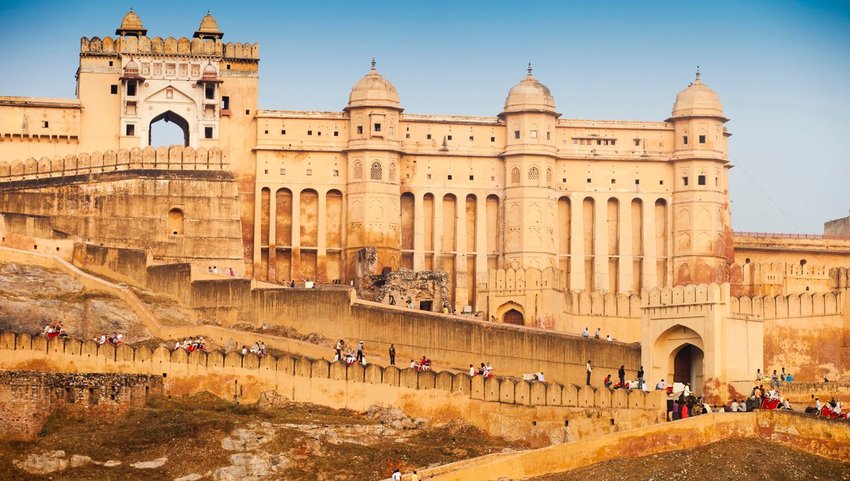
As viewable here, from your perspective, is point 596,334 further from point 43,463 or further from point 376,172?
point 43,463

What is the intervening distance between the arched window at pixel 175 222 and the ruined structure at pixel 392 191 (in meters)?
0.08

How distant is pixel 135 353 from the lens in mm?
55469

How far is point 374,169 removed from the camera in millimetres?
78188

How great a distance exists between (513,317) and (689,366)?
12.9 metres

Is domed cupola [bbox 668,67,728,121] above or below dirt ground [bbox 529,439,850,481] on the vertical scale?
above

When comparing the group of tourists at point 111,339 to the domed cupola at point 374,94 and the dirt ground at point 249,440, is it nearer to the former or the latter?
the dirt ground at point 249,440

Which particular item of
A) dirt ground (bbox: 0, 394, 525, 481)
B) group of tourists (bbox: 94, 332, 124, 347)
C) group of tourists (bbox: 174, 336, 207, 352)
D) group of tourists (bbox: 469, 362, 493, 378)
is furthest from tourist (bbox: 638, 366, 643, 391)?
group of tourists (bbox: 94, 332, 124, 347)

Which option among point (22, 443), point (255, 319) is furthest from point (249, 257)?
point (22, 443)

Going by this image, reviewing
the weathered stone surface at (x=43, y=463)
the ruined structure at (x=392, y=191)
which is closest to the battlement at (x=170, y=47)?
the ruined structure at (x=392, y=191)

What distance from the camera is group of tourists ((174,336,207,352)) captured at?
56662mm

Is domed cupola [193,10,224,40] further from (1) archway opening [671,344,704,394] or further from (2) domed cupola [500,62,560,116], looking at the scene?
(1) archway opening [671,344,704,394]

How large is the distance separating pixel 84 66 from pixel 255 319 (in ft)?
56.9

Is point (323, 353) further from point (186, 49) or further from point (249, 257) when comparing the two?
point (186, 49)

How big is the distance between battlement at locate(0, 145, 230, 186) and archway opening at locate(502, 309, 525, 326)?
12.7 m
